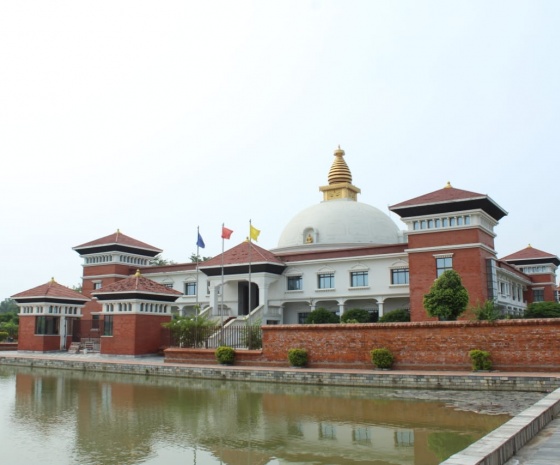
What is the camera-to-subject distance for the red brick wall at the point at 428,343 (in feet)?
56.7

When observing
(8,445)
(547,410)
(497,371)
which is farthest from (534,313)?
(8,445)

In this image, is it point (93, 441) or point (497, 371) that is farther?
point (497, 371)

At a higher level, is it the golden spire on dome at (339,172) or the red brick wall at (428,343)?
the golden spire on dome at (339,172)

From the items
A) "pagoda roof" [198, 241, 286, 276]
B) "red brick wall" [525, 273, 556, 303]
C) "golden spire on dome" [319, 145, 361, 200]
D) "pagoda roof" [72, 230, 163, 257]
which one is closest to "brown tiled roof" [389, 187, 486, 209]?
"pagoda roof" [198, 241, 286, 276]

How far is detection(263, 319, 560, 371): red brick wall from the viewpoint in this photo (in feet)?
56.7

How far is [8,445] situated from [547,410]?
28.6 ft

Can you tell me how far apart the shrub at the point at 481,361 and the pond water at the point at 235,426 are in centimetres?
276

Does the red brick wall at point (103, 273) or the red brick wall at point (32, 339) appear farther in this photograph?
the red brick wall at point (103, 273)

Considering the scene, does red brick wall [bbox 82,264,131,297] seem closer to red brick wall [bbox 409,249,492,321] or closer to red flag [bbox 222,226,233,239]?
red flag [bbox 222,226,233,239]

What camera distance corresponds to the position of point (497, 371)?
17.5 metres

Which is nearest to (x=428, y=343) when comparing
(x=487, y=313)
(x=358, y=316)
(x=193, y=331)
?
(x=487, y=313)

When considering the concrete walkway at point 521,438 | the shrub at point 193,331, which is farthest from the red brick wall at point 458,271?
the shrub at point 193,331

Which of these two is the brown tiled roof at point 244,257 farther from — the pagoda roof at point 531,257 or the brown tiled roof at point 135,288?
the pagoda roof at point 531,257

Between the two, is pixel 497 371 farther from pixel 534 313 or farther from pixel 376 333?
pixel 534 313
